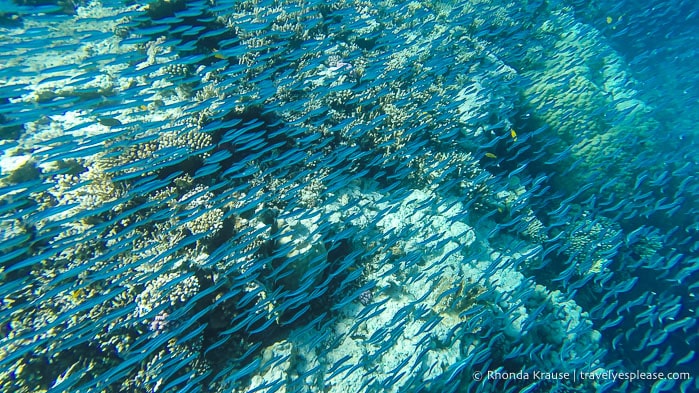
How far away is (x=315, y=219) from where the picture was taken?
5.48 meters

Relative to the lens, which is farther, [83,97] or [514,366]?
[83,97]

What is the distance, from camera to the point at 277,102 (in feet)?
23.5

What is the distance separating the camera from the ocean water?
14.7 ft

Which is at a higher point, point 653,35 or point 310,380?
point 653,35

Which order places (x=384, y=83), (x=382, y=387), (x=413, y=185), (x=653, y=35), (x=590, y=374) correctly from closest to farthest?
(x=382, y=387) < (x=590, y=374) < (x=413, y=185) < (x=384, y=83) < (x=653, y=35)

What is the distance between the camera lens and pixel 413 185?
693 centimetres

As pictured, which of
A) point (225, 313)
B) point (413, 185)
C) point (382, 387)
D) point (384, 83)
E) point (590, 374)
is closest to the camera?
point (382, 387)

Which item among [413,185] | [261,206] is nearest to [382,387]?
[261,206]

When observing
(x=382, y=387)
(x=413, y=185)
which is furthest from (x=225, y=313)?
(x=413, y=185)

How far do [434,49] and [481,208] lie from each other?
522 centimetres

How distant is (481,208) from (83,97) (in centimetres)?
929

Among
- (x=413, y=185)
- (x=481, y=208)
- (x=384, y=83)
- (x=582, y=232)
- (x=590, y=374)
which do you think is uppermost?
(x=384, y=83)

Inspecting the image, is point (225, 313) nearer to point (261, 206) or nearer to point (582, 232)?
point (261, 206)

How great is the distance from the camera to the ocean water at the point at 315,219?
4.48 m
